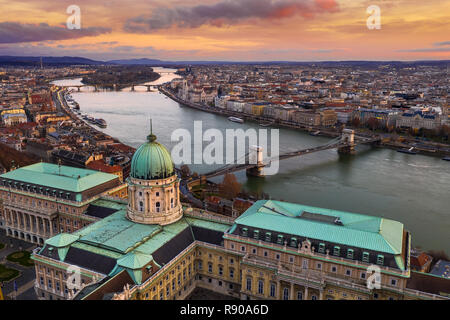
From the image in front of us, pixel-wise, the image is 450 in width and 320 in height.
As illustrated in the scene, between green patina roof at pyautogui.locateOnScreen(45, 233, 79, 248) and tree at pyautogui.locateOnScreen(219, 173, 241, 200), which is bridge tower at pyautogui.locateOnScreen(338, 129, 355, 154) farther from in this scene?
green patina roof at pyautogui.locateOnScreen(45, 233, 79, 248)

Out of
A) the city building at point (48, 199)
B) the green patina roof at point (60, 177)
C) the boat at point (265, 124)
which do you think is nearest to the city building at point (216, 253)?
the city building at point (48, 199)

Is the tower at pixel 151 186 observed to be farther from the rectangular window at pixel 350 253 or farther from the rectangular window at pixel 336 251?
the rectangular window at pixel 350 253

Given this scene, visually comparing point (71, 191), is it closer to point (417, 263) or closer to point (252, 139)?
point (417, 263)

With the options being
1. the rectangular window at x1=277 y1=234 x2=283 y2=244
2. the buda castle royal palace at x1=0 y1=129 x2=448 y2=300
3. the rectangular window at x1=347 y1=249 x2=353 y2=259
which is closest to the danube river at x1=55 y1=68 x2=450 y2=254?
the buda castle royal palace at x1=0 y1=129 x2=448 y2=300

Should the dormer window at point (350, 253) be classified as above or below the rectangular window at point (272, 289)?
above

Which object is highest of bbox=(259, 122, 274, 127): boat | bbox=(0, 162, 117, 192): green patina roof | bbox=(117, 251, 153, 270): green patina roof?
bbox=(0, 162, 117, 192): green patina roof

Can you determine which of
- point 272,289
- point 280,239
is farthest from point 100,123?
point 272,289
